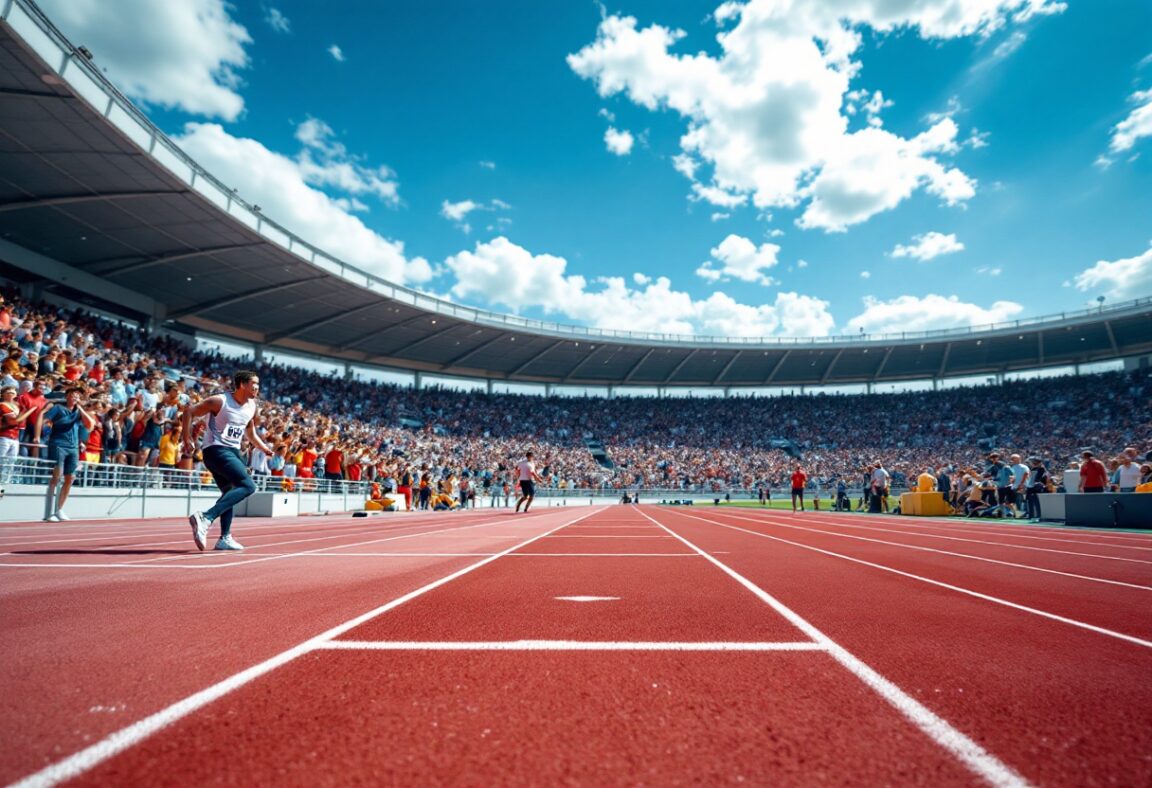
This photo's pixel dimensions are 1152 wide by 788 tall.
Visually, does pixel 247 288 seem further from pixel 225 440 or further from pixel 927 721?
pixel 927 721

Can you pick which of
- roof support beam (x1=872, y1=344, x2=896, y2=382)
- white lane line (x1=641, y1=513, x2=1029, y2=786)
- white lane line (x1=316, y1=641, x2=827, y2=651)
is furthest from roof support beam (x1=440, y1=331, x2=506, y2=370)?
white lane line (x1=641, y1=513, x2=1029, y2=786)

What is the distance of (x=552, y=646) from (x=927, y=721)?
151 cm

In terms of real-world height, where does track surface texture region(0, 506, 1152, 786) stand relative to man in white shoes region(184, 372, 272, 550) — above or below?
below

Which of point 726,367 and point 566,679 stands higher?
point 726,367

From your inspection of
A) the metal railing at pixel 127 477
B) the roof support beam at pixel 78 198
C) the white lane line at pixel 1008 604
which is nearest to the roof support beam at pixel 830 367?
the metal railing at pixel 127 477

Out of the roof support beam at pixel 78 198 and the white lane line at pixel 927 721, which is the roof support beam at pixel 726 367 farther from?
the white lane line at pixel 927 721

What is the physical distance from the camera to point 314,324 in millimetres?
35500

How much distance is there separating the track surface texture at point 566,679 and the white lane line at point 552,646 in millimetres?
19

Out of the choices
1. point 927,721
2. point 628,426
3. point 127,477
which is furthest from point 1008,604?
point 628,426

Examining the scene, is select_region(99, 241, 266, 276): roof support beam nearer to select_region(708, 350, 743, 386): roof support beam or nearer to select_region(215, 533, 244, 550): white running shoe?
select_region(215, 533, 244, 550): white running shoe

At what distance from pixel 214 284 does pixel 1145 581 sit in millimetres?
34105

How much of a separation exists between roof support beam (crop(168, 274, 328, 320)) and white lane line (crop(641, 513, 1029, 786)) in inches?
1205

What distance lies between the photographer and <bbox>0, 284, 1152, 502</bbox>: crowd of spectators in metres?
23.2

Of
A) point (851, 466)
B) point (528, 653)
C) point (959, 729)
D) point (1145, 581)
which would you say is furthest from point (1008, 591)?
point (851, 466)
